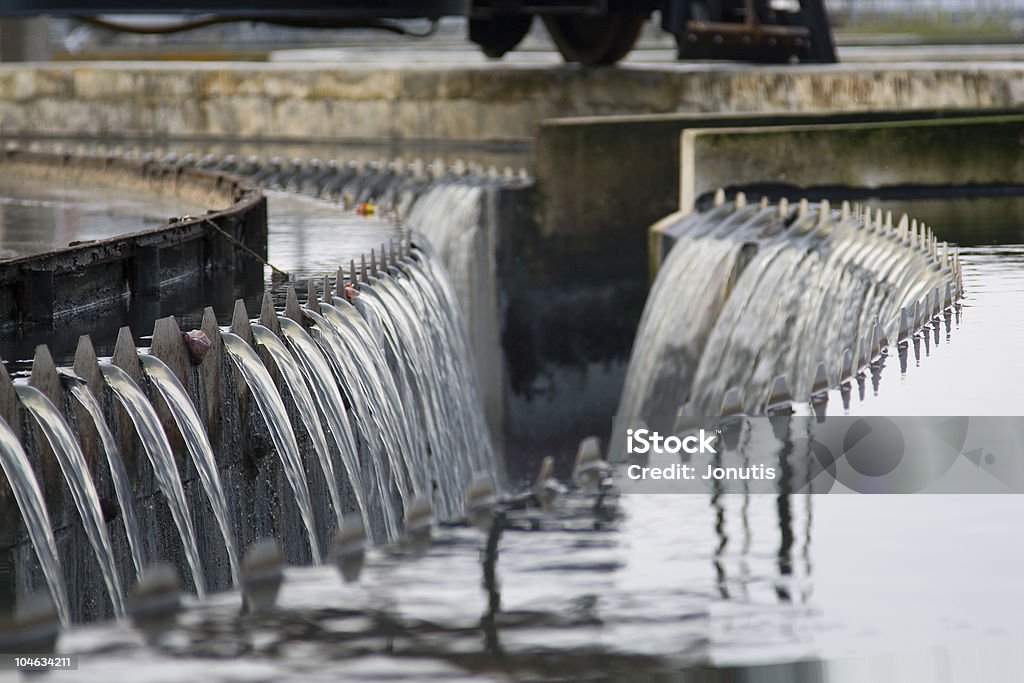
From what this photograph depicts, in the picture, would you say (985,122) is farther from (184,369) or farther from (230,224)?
(184,369)

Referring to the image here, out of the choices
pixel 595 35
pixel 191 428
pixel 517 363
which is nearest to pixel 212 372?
pixel 191 428

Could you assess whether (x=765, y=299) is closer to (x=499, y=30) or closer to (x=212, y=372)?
(x=212, y=372)

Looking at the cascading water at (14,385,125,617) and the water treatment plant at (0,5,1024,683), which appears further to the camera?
the cascading water at (14,385,125,617)

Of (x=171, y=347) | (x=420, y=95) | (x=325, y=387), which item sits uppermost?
(x=420, y=95)

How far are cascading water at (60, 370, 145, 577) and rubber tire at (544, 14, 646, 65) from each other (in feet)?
53.1

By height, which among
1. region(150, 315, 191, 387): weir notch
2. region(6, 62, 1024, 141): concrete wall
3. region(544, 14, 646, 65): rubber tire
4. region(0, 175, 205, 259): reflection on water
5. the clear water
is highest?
region(544, 14, 646, 65): rubber tire

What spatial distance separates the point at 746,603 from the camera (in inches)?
142

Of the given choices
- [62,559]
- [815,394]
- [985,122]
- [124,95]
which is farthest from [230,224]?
[124,95]

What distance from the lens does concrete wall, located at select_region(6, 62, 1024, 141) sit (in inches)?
779

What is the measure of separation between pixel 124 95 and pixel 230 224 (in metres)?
13.5

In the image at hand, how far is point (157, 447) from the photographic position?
7066 millimetres

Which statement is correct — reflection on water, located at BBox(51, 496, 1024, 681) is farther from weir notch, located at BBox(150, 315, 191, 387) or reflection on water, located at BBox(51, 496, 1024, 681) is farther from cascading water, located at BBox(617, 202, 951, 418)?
weir notch, located at BBox(150, 315, 191, 387)

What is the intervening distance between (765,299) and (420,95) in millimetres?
11023

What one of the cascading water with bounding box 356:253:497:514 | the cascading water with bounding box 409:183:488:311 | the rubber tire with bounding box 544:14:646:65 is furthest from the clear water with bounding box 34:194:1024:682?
the rubber tire with bounding box 544:14:646:65
